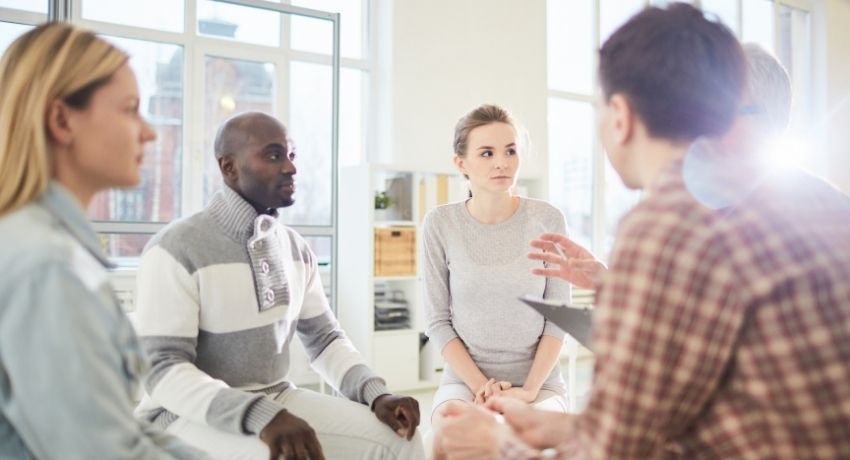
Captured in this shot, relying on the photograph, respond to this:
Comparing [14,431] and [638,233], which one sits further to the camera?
[14,431]

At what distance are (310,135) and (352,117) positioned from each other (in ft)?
1.45

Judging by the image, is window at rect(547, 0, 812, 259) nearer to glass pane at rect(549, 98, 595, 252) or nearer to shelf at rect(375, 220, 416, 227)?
glass pane at rect(549, 98, 595, 252)

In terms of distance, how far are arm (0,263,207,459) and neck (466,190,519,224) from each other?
1394 mm

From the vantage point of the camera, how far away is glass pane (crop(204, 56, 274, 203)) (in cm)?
437

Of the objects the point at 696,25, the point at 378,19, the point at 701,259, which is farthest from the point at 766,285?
the point at 378,19

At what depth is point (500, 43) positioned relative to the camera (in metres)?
5.51

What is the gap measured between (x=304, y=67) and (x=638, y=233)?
4304 mm

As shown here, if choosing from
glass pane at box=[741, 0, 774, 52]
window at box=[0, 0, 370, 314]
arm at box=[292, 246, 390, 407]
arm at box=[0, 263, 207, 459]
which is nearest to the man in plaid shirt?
arm at box=[0, 263, 207, 459]

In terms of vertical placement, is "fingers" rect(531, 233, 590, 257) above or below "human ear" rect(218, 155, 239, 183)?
below

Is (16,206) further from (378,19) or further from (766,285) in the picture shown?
(378,19)

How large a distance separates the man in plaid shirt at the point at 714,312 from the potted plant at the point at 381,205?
3.59m

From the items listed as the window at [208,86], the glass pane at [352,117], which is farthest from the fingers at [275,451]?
the glass pane at [352,117]

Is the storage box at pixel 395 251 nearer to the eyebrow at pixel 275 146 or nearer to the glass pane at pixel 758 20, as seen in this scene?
the eyebrow at pixel 275 146

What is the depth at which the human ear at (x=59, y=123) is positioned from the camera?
899 mm
